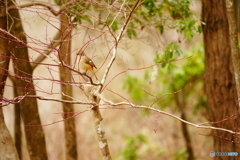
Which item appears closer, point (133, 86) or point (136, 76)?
point (133, 86)

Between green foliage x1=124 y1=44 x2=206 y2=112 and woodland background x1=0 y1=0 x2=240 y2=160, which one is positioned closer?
woodland background x1=0 y1=0 x2=240 y2=160

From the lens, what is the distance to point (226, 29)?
460 centimetres

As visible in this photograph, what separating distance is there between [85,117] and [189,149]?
13.7 ft

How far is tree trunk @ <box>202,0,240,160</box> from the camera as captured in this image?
459 centimetres

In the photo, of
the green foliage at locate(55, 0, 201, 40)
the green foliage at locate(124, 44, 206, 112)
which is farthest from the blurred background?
the green foliage at locate(55, 0, 201, 40)

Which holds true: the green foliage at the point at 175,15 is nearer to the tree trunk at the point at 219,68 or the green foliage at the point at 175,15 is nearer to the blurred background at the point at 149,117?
the tree trunk at the point at 219,68

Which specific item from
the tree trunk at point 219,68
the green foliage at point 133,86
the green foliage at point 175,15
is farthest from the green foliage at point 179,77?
the green foliage at point 175,15

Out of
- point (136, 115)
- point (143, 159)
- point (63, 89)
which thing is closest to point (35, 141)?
point (63, 89)

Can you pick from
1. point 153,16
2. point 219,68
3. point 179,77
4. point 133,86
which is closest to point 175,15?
point 153,16

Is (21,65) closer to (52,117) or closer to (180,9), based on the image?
(180,9)

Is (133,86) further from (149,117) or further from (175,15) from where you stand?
(175,15)

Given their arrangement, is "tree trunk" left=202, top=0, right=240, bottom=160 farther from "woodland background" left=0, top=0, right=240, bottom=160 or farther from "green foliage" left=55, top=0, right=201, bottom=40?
"green foliage" left=55, top=0, right=201, bottom=40

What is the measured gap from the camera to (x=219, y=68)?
184 inches

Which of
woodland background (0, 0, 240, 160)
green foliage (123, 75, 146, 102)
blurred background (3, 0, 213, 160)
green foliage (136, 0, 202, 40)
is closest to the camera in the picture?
woodland background (0, 0, 240, 160)
